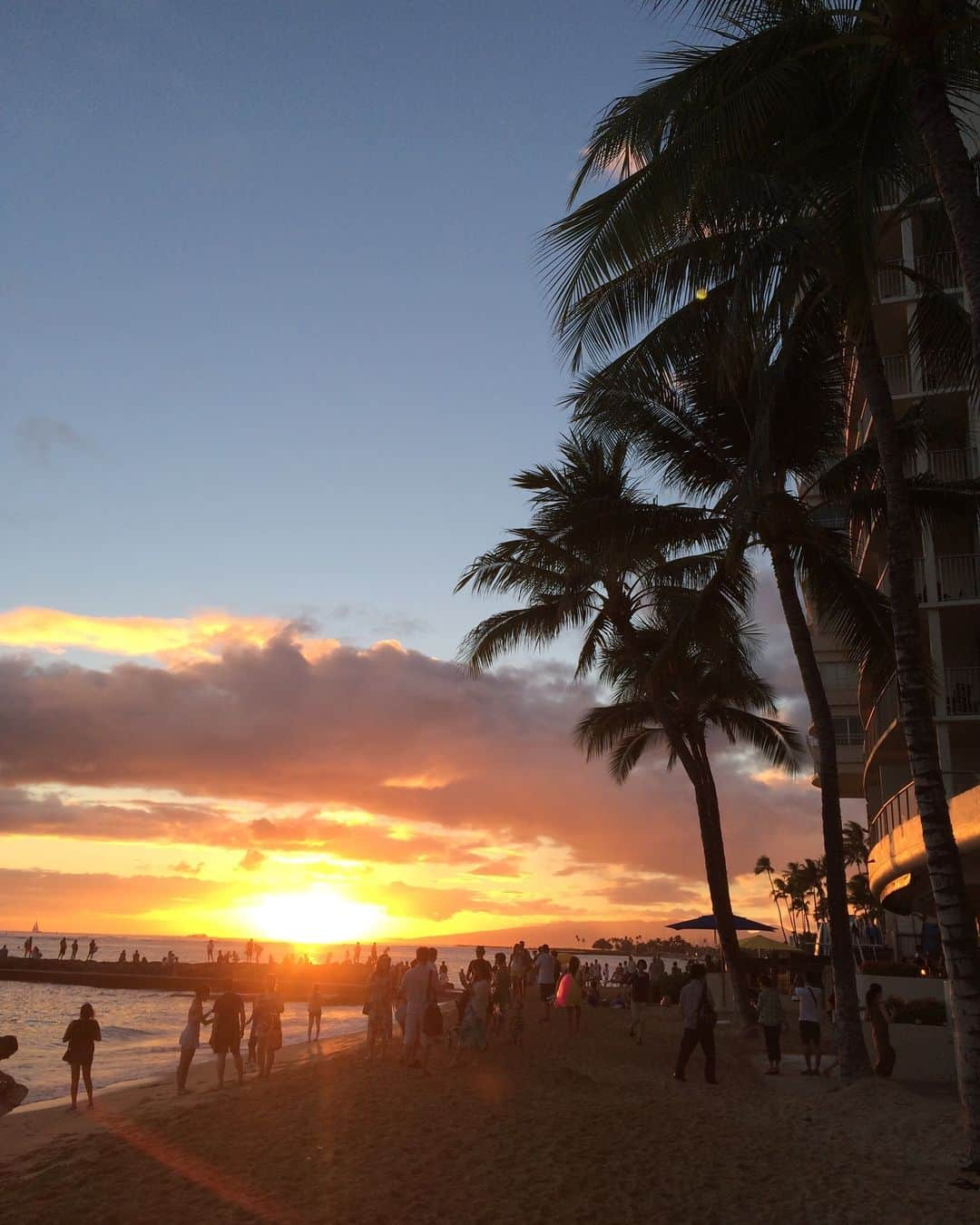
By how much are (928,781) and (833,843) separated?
5.24 meters

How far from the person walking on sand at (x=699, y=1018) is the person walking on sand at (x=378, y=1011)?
5213 millimetres

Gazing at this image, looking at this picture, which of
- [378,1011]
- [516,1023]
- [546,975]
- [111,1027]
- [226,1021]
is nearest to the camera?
[226,1021]

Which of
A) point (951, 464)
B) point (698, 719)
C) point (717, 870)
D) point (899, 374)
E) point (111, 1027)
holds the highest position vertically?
point (899, 374)

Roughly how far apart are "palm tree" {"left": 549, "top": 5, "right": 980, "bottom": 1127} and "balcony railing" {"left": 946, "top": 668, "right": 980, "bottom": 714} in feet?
47.8

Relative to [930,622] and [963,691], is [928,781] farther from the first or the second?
[963,691]

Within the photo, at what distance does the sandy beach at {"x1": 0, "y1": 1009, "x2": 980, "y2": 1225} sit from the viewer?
796 centimetres

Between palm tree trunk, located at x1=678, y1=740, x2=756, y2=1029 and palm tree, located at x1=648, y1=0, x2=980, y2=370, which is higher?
palm tree, located at x1=648, y1=0, x2=980, y2=370

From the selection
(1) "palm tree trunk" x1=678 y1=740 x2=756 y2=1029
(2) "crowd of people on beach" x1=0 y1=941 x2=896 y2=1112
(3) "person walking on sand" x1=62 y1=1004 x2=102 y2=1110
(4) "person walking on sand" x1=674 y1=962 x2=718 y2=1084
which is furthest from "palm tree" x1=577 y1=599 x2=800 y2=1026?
(3) "person walking on sand" x1=62 y1=1004 x2=102 y2=1110

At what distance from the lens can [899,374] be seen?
90.8 feet

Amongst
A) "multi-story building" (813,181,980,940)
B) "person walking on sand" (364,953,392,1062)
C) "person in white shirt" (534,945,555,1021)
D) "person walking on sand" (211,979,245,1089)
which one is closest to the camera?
"person walking on sand" (211,979,245,1089)

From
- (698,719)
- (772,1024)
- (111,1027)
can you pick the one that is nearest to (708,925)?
(698,719)

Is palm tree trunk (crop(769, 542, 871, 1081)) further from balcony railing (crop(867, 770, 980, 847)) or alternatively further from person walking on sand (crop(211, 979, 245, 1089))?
person walking on sand (crop(211, 979, 245, 1089))

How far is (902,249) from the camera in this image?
28672 mm

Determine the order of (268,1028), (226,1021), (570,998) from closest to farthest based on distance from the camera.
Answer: (226,1021)
(268,1028)
(570,998)
